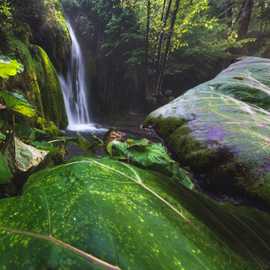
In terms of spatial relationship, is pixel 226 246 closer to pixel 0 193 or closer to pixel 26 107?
pixel 0 193

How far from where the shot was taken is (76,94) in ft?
31.8

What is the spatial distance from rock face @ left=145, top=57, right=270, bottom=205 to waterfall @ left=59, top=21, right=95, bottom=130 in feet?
17.1

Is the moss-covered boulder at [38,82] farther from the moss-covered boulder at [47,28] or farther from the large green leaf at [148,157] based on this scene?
the large green leaf at [148,157]

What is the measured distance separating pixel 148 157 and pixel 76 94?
27.4 ft

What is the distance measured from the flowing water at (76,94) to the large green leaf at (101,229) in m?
7.07


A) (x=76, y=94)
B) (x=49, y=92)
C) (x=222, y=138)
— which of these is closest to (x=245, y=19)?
(x=76, y=94)

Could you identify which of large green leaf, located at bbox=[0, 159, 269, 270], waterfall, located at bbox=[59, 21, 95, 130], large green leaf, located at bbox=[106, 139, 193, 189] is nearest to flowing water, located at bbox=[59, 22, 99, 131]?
waterfall, located at bbox=[59, 21, 95, 130]

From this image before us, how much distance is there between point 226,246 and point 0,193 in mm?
955

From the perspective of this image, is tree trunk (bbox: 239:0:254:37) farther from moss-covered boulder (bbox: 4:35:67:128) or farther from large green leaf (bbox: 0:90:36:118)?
large green leaf (bbox: 0:90:36:118)

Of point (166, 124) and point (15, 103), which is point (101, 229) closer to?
point (15, 103)

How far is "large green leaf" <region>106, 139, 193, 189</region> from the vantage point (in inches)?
68.1

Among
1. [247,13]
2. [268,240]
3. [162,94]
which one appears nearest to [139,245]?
[268,240]

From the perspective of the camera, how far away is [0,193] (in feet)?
4.11

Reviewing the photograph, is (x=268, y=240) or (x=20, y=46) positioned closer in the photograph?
(x=268, y=240)
